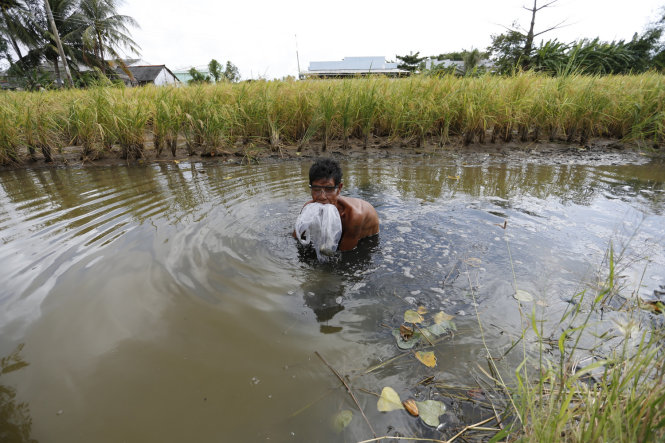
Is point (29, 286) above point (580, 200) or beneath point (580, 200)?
above

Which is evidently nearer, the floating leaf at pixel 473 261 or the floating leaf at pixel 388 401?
the floating leaf at pixel 388 401

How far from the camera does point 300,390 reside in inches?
58.1

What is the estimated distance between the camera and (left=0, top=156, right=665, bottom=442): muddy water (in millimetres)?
1399

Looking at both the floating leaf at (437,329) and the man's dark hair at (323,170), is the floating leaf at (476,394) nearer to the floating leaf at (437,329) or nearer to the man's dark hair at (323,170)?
the floating leaf at (437,329)

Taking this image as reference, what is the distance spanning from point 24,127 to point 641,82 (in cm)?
1201

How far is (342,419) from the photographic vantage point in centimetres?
134

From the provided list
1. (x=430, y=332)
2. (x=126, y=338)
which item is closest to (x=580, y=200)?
(x=430, y=332)

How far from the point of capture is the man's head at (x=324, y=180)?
238 centimetres

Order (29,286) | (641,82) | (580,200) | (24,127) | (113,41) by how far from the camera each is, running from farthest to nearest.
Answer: (113,41), (641,82), (24,127), (580,200), (29,286)

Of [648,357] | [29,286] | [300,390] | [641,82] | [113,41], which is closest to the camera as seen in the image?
[648,357]

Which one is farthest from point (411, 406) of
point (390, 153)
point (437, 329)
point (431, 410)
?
point (390, 153)

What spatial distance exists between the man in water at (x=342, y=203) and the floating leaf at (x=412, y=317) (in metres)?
0.92

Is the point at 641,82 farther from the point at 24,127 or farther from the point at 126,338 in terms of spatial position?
the point at 24,127

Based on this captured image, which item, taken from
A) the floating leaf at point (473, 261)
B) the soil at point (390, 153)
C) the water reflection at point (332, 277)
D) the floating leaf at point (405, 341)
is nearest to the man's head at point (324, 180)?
the water reflection at point (332, 277)
